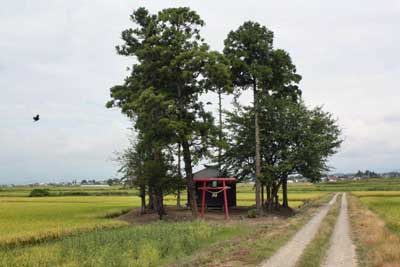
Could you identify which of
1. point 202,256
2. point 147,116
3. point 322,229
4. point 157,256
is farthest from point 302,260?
point 147,116

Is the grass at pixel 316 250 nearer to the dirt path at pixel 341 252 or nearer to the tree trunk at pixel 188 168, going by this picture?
the dirt path at pixel 341 252

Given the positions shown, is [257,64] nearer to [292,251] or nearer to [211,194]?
[211,194]

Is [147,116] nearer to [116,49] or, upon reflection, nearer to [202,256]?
[116,49]

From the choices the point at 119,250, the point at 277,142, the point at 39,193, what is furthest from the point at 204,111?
the point at 39,193

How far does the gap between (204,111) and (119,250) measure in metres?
18.8

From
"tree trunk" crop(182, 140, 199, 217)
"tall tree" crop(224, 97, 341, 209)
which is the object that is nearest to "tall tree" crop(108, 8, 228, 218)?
"tree trunk" crop(182, 140, 199, 217)

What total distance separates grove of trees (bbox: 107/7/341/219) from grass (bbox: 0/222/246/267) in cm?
1140

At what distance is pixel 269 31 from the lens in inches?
1569

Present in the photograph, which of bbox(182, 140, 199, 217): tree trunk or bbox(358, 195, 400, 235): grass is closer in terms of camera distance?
bbox(358, 195, 400, 235): grass

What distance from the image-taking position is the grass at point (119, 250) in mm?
16406

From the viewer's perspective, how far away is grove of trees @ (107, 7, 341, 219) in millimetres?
34312

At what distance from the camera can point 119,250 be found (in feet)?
60.7

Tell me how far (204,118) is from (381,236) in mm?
17041

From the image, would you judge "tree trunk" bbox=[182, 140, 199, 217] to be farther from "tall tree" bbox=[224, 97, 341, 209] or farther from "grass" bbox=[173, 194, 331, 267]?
"grass" bbox=[173, 194, 331, 267]
